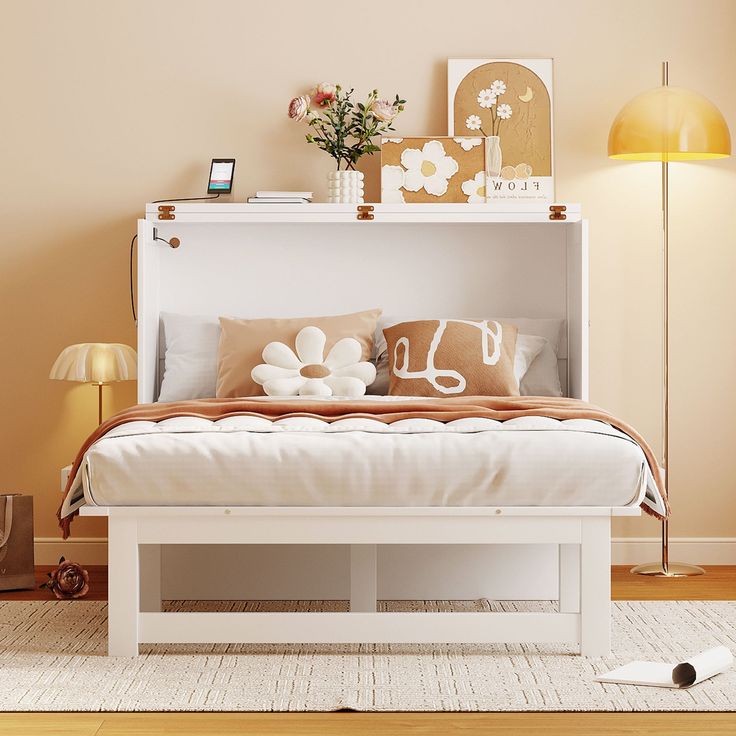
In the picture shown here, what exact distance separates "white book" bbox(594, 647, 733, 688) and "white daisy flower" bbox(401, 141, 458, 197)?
185 cm

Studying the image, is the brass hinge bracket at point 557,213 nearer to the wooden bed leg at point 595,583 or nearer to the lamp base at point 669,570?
the lamp base at point 669,570

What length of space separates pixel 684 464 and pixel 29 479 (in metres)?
2.44

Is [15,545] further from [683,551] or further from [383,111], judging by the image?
[683,551]

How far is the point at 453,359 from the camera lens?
344 centimetres

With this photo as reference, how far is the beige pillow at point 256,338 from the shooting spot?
353 cm

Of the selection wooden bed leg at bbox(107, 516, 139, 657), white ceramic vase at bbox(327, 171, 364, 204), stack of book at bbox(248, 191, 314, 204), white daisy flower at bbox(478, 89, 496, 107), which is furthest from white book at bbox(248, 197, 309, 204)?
wooden bed leg at bbox(107, 516, 139, 657)

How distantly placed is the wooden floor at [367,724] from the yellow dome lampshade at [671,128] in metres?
2.06

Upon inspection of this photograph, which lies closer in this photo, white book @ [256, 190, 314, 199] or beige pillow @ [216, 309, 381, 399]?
beige pillow @ [216, 309, 381, 399]

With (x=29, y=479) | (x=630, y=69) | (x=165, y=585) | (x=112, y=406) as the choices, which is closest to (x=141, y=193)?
(x=112, y=406)

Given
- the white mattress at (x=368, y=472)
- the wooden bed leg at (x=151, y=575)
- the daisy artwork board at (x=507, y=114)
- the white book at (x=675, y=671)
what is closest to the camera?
the white book at (x=675, y=671)

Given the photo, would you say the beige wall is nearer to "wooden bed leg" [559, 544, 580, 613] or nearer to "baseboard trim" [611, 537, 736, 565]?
"baseboard trim" [611, 537, 736, 565]

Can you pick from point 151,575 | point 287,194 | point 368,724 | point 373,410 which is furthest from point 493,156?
point 368,724

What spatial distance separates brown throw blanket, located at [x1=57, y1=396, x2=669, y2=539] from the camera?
280cm

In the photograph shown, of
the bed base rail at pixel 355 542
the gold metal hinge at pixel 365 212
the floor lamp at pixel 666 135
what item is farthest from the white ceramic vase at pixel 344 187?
the bed base rail at pixel 355 542
